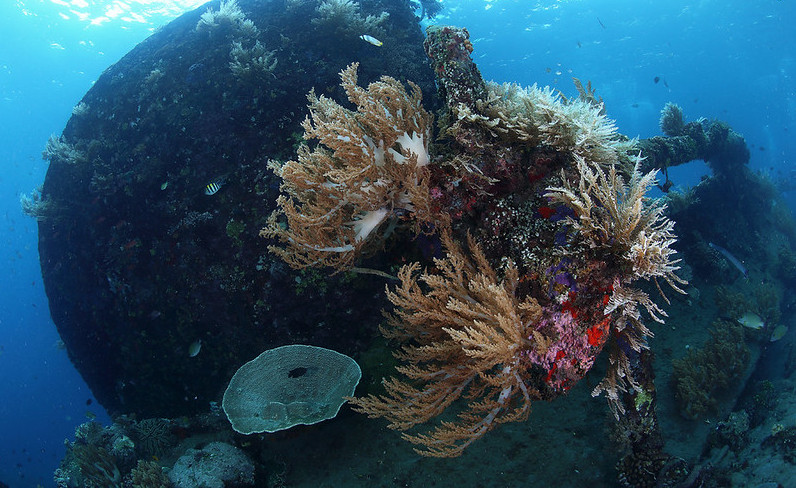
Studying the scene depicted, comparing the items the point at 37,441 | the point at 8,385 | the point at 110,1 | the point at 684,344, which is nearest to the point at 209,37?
the point at 684,344

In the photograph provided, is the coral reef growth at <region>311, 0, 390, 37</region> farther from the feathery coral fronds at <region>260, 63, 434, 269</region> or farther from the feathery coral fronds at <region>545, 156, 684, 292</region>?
the feathery coral fronds at <region>545, 156, 684, 292</region>

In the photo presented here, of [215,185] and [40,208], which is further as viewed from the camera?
[40,208]

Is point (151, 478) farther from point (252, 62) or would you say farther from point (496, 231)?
point (252, 62)

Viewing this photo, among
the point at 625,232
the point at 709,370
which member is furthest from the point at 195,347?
the point at 709,370

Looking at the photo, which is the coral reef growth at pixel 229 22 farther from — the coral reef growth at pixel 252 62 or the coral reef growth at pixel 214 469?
the coral reef growth at pixel 214 469

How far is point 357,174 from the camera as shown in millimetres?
3234

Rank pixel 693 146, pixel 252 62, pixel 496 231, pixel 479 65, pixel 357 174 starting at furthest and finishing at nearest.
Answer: pixel 479 65 < pixel 693 146 < pixel 252 62 < pixel 496 231 < pixel 357 174

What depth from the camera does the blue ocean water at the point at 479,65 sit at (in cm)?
2345

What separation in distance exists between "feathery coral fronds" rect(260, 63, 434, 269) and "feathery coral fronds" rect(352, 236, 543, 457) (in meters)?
0.76

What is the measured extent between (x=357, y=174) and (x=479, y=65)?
37099mm

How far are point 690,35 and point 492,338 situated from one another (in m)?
48.4

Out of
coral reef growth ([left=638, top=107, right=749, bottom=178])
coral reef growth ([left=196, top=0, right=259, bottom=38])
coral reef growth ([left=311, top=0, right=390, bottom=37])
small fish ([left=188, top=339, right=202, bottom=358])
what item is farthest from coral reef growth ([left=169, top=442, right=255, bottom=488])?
coral reef growth ([left=638, top=107, right=749, bottom=178])

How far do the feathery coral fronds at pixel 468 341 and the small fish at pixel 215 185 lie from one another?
425 centimetres

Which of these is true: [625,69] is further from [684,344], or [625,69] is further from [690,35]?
[684,344]
